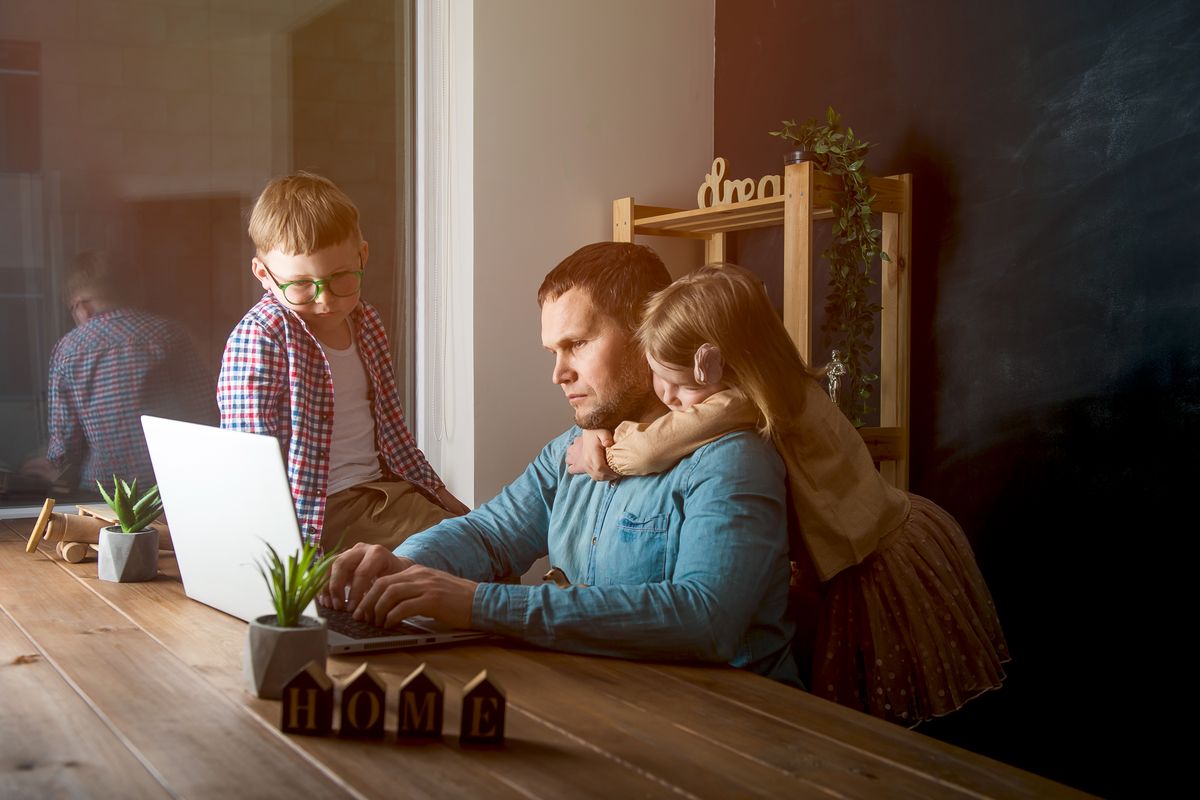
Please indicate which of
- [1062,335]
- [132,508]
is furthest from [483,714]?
[1062,335]

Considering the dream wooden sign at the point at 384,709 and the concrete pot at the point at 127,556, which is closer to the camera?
the dream wooden sign at the point at 384,709

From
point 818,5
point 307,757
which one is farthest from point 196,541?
point 818,5

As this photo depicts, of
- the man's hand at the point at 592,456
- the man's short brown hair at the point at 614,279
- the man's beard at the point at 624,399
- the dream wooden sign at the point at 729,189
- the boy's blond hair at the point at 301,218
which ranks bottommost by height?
the man's hand at the point at 592,456

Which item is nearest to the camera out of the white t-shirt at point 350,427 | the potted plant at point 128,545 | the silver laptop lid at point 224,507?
the silver laptop lid at point 224,507

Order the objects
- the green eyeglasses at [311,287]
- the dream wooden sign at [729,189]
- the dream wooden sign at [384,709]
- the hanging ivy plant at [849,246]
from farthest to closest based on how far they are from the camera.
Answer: the dream wooden sign at [729,189]
the hanging ivy plant at [849,246]
the green eyeglasses at [311,287]
the dream wooden sign at [384,709]

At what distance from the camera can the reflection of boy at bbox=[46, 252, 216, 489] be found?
313cm

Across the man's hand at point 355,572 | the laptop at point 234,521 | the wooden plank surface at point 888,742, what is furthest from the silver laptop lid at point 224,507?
the wooden plank surface at point 888,742

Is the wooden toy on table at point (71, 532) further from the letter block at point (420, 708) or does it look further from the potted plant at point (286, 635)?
the letter block at point (420, 708)

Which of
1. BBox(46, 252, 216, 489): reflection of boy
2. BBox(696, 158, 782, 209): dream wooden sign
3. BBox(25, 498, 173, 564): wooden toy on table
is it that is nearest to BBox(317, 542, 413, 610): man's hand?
BBox(25, 498, 173, 564): wooden toy on table

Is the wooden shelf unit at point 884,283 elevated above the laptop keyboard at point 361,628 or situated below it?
above

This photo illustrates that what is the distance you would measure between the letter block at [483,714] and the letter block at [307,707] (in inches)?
5.1

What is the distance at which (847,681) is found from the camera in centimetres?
172

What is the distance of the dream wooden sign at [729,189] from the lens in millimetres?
2916

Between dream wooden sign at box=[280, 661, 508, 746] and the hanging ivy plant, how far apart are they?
73.0 inches
